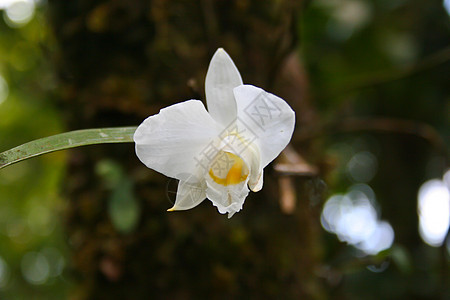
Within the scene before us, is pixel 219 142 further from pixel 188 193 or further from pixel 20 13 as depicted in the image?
pixel 20 13

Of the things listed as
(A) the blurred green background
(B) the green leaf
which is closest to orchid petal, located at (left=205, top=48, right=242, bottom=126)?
(B) the green leaf

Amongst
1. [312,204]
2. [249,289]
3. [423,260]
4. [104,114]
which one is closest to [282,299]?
[249,289]

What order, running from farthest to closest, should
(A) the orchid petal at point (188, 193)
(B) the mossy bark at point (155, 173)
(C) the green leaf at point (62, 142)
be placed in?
(B) the mossy bark at point (155, 173) → (A) the orchid petal at point (188, 193) → (C) the green leaf at point (62, 142)

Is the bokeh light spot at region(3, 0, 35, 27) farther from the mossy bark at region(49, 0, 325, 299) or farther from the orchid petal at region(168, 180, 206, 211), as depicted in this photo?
the orchid petal at region(168, 180, 206, 211)

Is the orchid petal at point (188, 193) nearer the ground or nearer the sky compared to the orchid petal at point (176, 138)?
nearer the ground

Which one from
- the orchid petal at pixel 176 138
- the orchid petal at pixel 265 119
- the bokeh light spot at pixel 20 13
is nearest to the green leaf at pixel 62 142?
the orchid petal at pixel 176 138

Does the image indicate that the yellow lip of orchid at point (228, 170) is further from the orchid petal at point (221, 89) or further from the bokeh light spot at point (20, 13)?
the bokeh light spot at point (20, 13)

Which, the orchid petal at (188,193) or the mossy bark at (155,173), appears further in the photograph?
the mossy bark at (155,173)

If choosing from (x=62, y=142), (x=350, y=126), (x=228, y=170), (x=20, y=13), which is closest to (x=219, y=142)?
(x=228, y=170)
